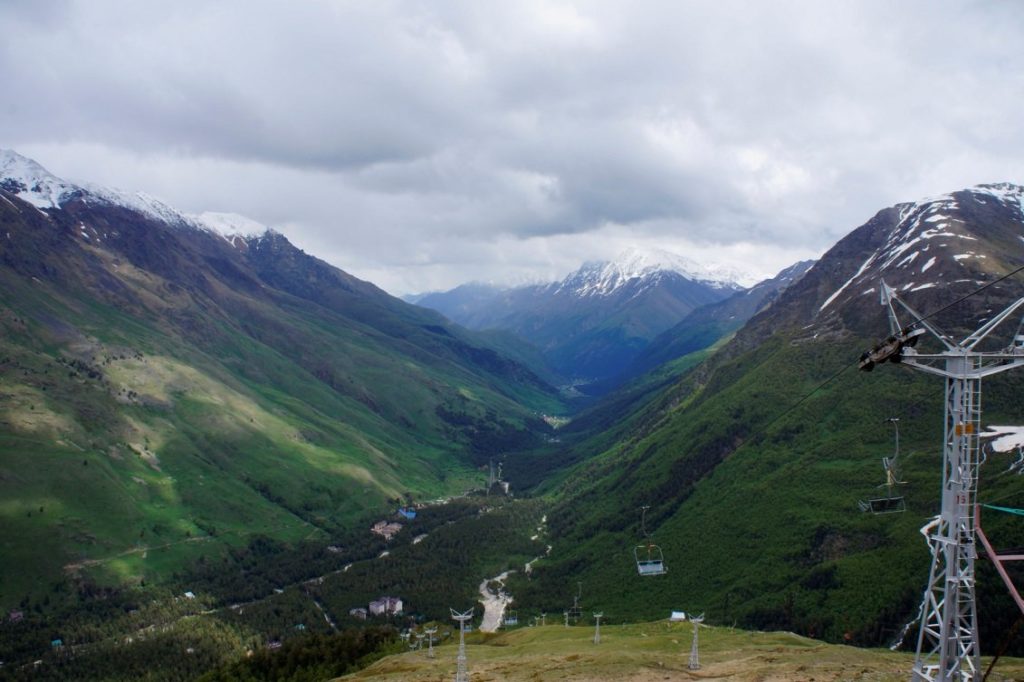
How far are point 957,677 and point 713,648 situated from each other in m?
50.9

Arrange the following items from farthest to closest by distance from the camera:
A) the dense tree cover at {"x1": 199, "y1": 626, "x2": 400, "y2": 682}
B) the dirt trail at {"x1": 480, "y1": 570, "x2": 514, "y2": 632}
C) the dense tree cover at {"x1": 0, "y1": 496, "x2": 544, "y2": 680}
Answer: the dirt trail at {"x1": 480, "y1": 570, "x2": 514, "y2": 632}
the dense tree cover at {"x1": 0, "y1": 496, "x2": 544, "y2": 680}
the dense tree cover at {"x1": 199, "y1": 626, "x2": 400, "y2": 682}

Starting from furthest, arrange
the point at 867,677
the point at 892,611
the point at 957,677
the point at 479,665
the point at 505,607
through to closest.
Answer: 1. the point at 505,607
2. the point at 892,611
3. the point at 479,665
4. the point at 867,677
5. the point at 957,677

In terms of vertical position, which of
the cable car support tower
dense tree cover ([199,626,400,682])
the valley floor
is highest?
the cable car support tower

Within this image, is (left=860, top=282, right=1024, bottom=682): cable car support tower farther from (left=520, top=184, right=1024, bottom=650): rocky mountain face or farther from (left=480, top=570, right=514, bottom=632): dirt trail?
(left=480, top=570, right=514, bottom=632): dirt trail

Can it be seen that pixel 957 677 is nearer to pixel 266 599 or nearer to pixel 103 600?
pixel 266 599

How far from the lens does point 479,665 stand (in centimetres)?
8575

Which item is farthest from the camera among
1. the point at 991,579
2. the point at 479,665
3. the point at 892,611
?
the point at 892,611

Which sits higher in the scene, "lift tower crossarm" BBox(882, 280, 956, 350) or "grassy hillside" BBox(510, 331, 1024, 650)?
"lift tower crossarm" BBox(882, 280, 956, 350)

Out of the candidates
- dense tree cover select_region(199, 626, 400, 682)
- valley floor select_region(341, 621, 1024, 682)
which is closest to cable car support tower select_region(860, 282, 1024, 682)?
valley floor select_region(341, 621, 1024, 682)

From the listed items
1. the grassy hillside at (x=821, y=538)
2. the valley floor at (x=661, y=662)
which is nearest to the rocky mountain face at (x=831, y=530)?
the grassy hillside at (x=821, y=538)

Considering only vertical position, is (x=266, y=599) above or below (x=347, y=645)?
below

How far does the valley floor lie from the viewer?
221 ft

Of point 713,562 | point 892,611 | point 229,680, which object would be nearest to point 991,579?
point 892,611

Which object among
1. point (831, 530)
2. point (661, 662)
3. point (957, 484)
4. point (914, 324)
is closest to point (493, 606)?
point (831, 530)
